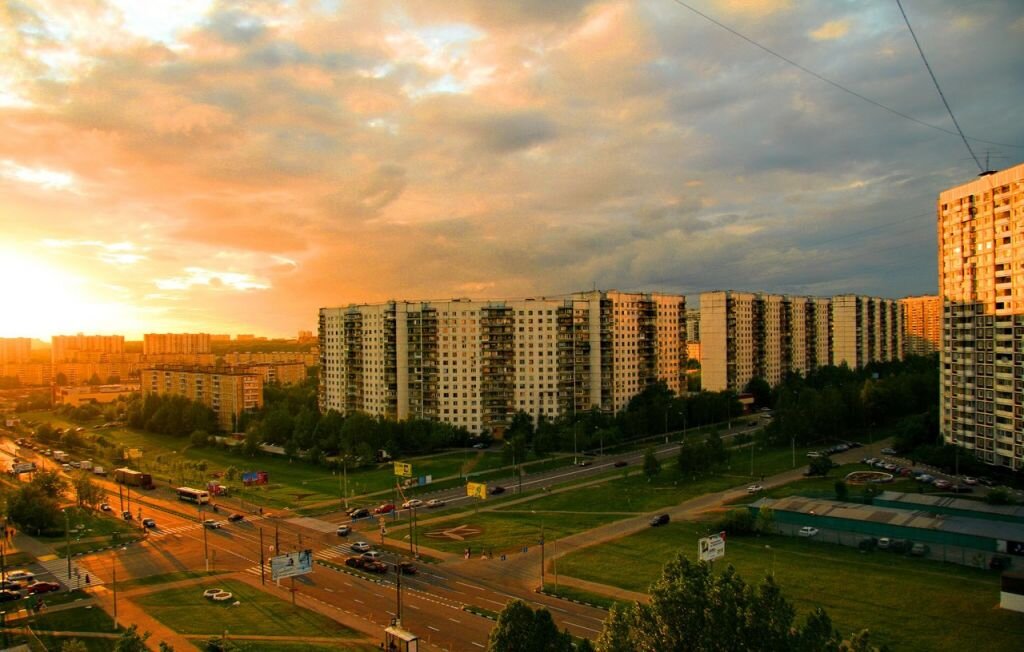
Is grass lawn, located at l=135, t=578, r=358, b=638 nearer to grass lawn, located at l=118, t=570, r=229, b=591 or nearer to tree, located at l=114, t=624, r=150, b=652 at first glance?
grass lawn, located at l=118, t=570, r=229, b=591

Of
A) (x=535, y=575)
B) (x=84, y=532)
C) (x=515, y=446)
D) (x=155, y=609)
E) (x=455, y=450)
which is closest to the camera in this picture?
(x=155, y=609)

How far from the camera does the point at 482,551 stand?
4253cm

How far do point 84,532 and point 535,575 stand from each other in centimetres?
3734

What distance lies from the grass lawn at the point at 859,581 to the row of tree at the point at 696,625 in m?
11.3

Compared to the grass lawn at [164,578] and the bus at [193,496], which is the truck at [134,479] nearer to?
the bus at [193,496]

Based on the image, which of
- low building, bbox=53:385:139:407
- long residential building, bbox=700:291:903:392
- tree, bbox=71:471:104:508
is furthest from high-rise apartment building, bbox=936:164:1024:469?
low building, bbox=53:385:139:407

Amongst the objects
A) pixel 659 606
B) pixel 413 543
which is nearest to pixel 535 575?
pixel 413 543

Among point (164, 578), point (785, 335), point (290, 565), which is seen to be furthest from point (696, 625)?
point (785, 335)

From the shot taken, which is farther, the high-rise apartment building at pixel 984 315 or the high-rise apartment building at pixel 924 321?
the high-rise apartment building at pixel 924 321

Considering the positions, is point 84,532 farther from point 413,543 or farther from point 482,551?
point 482,551

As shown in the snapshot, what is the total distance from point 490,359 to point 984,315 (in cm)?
5558

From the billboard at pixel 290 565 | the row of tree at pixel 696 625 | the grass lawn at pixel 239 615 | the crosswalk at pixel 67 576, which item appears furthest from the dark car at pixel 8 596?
the row of tree at pixel 696 625

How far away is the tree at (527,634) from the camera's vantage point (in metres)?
20.2

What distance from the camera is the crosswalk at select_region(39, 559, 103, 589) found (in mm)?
38047
